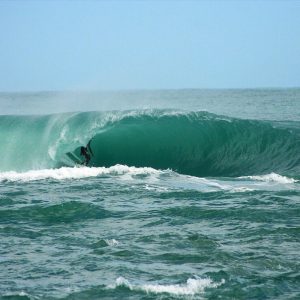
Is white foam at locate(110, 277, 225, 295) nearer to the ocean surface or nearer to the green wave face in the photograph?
the ocean surface

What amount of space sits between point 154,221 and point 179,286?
4031mm

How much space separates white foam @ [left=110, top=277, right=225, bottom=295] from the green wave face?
14315 mm

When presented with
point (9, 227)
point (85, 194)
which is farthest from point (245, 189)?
point (9, 227)

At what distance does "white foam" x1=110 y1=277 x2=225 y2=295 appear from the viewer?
7.38m

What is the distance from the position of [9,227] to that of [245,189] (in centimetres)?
666

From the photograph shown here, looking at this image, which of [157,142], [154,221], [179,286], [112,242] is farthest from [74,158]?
[179,286]

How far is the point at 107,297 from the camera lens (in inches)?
286

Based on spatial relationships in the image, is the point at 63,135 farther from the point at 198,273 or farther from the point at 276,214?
the point at 198,273

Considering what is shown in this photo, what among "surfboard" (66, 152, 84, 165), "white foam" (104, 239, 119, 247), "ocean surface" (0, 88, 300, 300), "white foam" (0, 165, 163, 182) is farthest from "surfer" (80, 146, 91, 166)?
"white foam" (104, 239, 119, 247)

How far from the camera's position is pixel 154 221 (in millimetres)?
11570

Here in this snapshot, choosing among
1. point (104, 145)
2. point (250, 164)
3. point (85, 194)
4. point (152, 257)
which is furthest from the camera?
point (104, 145)

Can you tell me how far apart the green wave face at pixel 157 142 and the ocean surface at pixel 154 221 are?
0.09 m

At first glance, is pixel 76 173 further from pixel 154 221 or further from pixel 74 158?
pixel 154 221

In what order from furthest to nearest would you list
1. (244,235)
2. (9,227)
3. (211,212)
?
(211,212), (9,227), (244,235)
